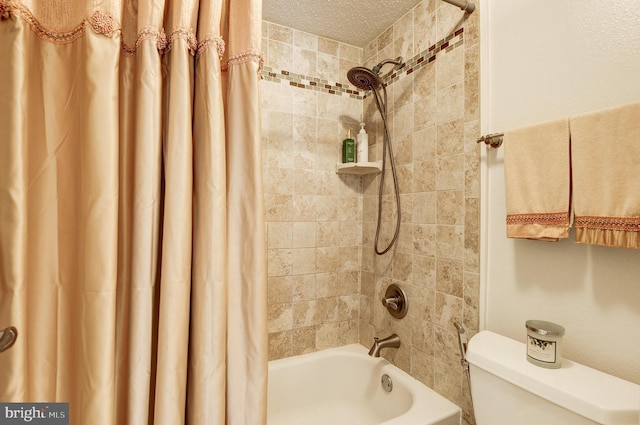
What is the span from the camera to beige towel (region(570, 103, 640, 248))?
0.77 metres

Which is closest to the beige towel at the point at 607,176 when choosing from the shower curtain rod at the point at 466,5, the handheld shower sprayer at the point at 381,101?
the shower curtain rod at the point at 466,5

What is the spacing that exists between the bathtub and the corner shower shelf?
1058 millimetres

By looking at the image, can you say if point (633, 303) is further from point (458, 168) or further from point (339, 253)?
point (339, 253)

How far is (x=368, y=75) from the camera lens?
156cm

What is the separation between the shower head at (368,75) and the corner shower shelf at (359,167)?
0.41m

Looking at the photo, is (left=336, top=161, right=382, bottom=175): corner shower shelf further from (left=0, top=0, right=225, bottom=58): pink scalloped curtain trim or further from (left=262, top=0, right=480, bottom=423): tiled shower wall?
(left=0, top=0, right=225, bottom=58): pink scalloped curtain trim

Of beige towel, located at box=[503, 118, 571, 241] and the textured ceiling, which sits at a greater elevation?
the textured ceiling

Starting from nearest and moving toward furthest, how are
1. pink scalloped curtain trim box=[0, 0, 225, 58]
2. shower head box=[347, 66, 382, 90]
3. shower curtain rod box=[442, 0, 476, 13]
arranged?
pink scalloped curtain trim box=[0, 0, 225, 58] → shower curtain rod box=[442, 0, 476, 13] → shower head box=[347, 66, 382, 90]

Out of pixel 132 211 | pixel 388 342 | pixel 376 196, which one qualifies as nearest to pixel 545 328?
pixel 388 342

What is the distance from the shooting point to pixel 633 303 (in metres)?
0.82

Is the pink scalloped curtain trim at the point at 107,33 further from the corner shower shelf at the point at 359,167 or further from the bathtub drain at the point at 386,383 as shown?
the bathtub drain at the point at 386,383

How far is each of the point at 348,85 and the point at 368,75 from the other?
35 cm

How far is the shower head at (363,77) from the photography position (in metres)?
1.51

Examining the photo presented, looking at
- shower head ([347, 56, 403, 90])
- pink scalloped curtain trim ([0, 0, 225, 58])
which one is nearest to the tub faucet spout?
shower head ([347, 56, 403, 90])
